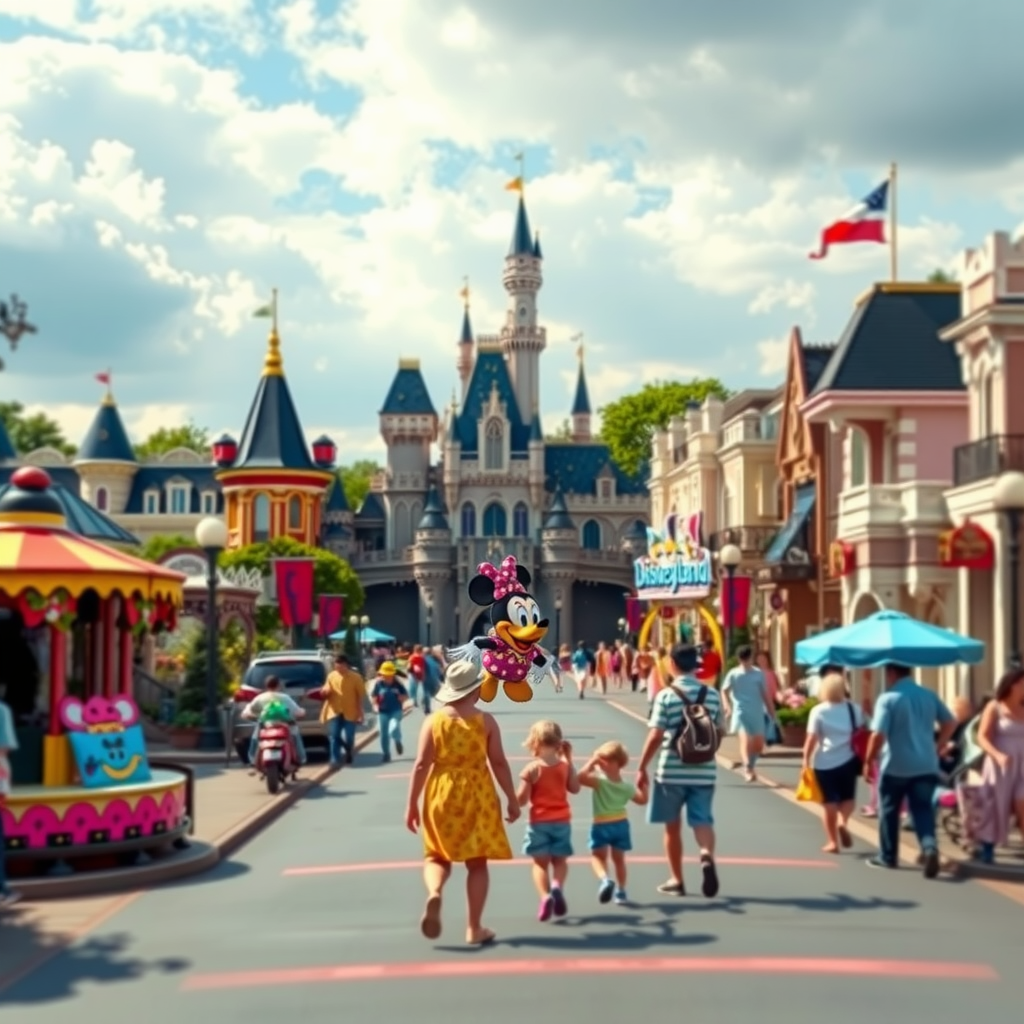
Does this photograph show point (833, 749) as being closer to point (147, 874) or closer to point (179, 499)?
point (147, 874)

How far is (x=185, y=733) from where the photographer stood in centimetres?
2716

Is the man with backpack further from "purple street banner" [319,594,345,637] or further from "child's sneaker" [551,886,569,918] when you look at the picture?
"purple street banner" [319,594,345,637]

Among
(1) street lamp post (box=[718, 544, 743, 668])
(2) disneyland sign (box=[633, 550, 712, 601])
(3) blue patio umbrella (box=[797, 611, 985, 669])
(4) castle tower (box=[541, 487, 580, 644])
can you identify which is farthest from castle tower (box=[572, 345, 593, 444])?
(3) blue patio umbrella (box=[797, 611, 985, 669])

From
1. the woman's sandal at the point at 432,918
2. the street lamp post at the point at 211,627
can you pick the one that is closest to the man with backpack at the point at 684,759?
the woman's sandal at the point at 432,918

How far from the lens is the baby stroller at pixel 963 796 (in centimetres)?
1298

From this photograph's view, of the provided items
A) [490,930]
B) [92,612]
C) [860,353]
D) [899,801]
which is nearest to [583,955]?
[490,930]

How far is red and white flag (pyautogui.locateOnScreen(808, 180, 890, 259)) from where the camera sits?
3108 centimetres

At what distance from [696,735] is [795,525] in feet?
96.7

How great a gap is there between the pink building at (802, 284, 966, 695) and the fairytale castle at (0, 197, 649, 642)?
210ft

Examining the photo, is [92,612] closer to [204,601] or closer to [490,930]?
[490,930]

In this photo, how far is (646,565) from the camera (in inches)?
1999

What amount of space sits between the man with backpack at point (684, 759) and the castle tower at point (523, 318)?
101724 millimetres

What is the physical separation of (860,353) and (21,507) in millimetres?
21266

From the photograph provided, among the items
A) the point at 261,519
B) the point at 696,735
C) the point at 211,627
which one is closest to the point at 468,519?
the point at 261,519
